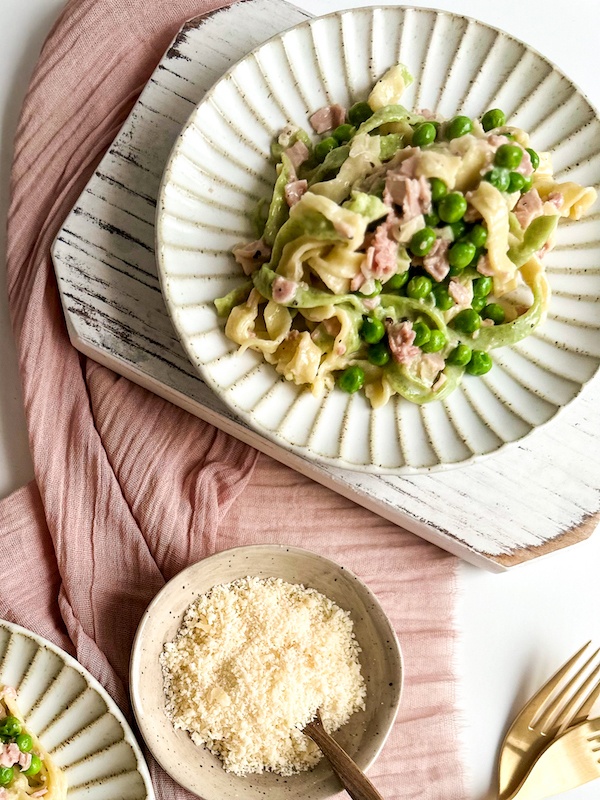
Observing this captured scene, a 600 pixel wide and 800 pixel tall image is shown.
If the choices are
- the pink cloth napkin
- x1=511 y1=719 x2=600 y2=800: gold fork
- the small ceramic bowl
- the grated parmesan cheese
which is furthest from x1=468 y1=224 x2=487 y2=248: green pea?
x1=511 y1=719 x2=600 y2=800: gold fork

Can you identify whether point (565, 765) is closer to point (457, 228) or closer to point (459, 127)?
point (457, 228)

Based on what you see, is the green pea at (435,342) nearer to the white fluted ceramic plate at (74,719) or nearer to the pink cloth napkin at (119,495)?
the pink cloth napkin at (119,495)

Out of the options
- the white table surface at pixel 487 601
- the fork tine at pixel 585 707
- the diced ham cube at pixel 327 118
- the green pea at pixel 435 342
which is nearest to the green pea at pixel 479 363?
the green pea at pixel 435 342

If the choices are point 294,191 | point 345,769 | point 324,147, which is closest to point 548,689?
point 345,769

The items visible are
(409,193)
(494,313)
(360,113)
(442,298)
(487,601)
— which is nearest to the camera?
(409,193)

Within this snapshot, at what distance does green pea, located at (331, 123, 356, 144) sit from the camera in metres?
3.31

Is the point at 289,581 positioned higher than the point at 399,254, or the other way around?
the point at 399,254

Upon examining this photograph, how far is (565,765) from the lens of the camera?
3.56 meters

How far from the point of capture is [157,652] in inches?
133

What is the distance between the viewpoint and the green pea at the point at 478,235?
118 inches

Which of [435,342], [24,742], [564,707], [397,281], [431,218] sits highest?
[431,218]

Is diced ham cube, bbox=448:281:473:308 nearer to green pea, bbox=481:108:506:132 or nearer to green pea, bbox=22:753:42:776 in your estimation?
green pea, bbox=481:108:506:132

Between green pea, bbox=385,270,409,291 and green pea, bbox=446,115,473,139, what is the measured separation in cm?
55

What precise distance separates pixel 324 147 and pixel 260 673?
212cm
